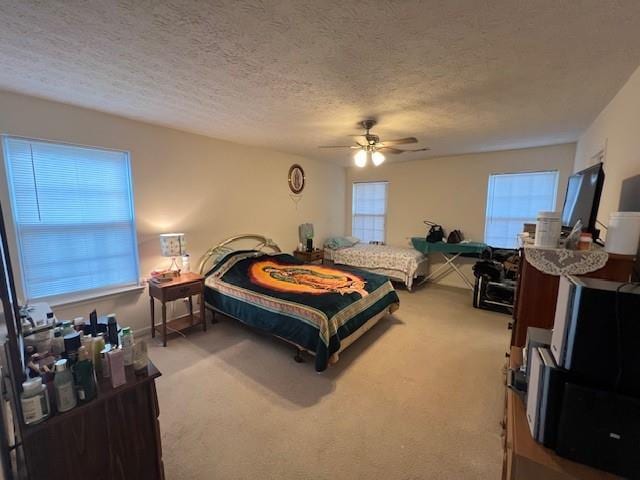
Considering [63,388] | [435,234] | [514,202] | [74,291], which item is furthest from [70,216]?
[514,202]

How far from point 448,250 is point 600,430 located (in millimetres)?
4073

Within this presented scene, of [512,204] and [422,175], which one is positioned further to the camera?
[422,175]

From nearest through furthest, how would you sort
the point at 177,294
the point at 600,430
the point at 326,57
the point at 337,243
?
the point at 600,430, the point at 326,57, the point at 177,294, the point at 337,243

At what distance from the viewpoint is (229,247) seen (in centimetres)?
401

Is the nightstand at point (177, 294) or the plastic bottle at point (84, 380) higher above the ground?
the plastic bottle at point (84, 380)

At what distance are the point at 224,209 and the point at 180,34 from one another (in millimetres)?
2630

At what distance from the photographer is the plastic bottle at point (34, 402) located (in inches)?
36.8

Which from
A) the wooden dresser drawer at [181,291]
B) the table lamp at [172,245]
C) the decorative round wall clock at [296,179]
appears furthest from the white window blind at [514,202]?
the table lamp at [172,245]

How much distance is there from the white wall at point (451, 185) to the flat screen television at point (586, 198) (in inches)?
96.3

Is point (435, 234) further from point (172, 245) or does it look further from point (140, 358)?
point (140, 358)

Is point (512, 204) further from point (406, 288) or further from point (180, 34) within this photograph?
point (180, 34)

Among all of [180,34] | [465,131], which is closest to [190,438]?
[180,34]

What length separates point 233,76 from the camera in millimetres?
1899

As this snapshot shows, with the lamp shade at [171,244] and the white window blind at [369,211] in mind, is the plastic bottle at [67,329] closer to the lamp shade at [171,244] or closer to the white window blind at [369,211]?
the lamp shade at [171,244]
